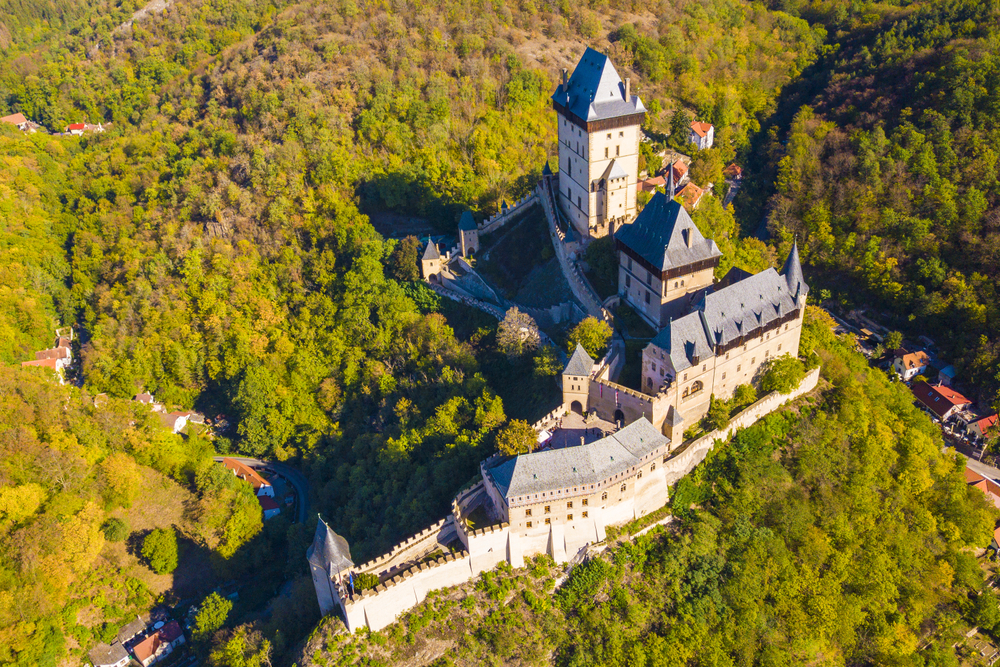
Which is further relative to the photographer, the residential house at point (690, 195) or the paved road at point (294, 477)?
the residential house at point (690, 195)

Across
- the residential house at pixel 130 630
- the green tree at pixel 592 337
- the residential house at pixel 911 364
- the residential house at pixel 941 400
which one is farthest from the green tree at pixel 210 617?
the residential house at pixel 911 364

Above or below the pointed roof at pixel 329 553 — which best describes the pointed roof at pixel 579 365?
above

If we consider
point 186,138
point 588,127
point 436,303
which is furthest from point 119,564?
point 186,138

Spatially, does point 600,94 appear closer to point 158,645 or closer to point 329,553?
point 329,553

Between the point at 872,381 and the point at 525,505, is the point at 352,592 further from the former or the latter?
the point at 872,381

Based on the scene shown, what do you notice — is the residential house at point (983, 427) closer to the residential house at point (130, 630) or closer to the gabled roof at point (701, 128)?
the gabled roof at point (701, 128)

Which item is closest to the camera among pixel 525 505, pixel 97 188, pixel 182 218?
A: pixel 525 505

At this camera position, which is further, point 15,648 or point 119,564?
point 119,564
